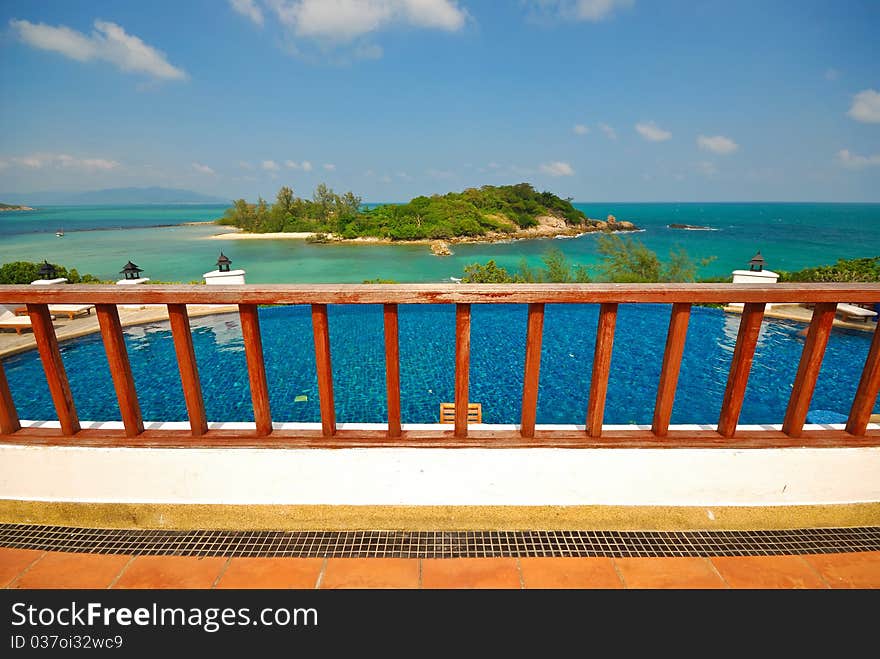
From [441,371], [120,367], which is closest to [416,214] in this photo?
[441,371]

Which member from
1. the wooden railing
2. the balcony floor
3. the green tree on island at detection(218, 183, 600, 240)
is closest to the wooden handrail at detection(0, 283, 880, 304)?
the wooden railing

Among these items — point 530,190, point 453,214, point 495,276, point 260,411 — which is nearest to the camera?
point 260,411

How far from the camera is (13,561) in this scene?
181 centimetres

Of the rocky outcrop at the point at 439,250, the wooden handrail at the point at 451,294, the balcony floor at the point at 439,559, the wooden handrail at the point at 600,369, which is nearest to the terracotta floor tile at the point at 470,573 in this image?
the balcony floor at the point at 439,559

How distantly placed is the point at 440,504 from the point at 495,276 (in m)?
11.2

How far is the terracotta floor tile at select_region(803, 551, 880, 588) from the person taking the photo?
1.70 metres

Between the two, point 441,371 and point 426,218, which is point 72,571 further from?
point 426,218

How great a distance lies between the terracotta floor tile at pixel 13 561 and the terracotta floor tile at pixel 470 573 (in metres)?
1.75

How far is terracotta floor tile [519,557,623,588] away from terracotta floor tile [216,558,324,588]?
918 mm

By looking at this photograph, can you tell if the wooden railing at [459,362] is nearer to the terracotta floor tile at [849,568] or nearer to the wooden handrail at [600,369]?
the wooden handrail at [600,369]

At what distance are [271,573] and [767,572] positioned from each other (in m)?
2.14
